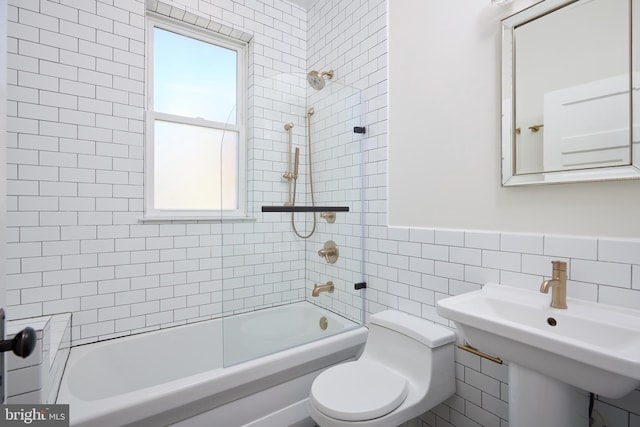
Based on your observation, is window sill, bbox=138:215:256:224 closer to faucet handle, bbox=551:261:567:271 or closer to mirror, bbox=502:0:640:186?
mirror, bbox=502:0:640:186

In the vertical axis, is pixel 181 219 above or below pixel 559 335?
above

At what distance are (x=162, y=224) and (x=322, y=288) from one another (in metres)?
1.21

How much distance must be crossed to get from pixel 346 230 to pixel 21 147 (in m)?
1.97

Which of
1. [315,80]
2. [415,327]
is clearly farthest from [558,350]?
[315,80]

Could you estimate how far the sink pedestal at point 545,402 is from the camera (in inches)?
40.1

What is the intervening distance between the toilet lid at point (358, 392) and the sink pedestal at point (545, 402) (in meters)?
0.47

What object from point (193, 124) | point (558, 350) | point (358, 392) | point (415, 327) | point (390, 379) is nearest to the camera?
point (558, 350)

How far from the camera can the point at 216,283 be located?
236 cm

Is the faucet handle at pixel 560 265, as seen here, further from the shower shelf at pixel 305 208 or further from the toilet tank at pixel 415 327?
the shower shelf at pixel 305 208

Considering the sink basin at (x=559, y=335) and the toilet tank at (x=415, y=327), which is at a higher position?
the sink basin at (x=559, y=335)

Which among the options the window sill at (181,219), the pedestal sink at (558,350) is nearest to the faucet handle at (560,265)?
the pedestal sink at (558,350)

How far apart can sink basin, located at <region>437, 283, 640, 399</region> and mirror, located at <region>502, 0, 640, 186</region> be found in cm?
49

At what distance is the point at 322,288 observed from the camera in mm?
2221

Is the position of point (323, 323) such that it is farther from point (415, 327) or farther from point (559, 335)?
point (559, 335)
